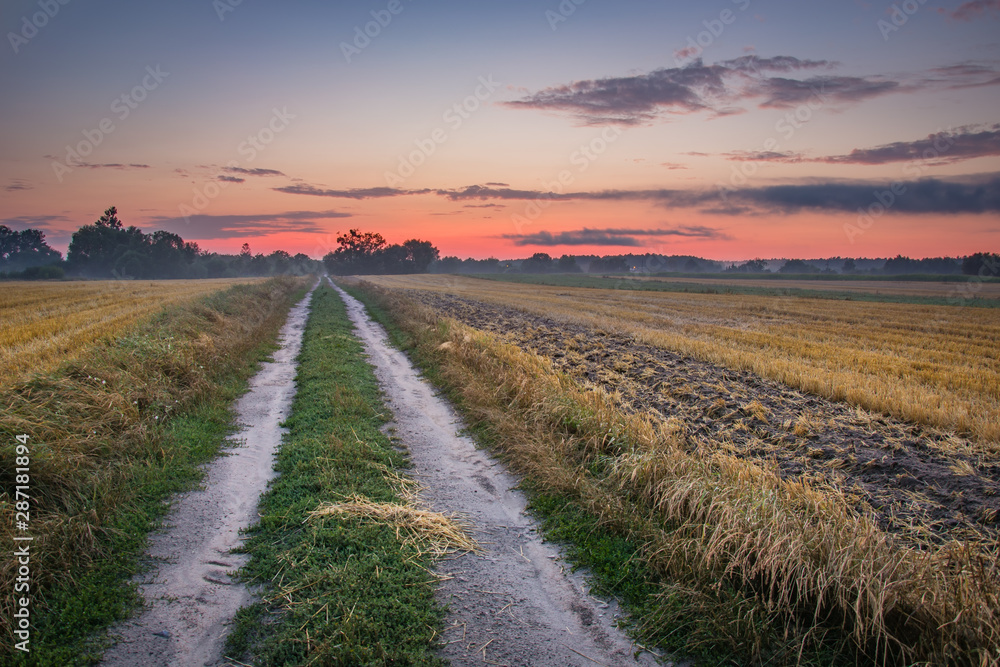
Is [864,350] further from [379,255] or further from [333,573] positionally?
[379,255]

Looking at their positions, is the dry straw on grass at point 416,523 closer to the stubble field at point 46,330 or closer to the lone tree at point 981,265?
the stubble field at point 46,330

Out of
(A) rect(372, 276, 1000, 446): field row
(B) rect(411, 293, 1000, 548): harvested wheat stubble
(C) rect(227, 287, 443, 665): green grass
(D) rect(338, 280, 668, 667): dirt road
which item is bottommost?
(D) rect(338, 280, 668, 667): dirt road

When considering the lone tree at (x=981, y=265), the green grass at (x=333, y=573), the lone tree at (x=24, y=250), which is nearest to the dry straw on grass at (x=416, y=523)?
the green grass at (x=333, y=573)

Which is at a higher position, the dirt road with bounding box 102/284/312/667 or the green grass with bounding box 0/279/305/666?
the green grass with bounding box 0/279/305/666

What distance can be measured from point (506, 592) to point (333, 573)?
61.8 inches

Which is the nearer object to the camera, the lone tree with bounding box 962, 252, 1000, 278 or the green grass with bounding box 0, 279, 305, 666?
the green grass with bounding box 0, 279, 305, 666

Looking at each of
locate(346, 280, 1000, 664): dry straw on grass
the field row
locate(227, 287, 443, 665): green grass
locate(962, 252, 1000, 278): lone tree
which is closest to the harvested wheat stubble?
locate(346, 280, 1000, 664): dry straw on grass

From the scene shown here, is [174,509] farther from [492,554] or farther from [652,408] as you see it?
[652,408]

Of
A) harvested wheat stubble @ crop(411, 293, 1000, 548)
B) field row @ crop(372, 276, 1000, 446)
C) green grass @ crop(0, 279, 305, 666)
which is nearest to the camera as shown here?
green grass @ crop(0, 279, 305, 666)

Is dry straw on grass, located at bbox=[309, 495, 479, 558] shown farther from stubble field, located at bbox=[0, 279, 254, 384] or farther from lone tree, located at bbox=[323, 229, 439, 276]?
lone tree, located at bbox=[323, 229, 439, 276]

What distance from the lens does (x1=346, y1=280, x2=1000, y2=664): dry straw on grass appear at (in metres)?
3.49

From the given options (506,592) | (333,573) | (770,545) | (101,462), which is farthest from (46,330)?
(770,545)

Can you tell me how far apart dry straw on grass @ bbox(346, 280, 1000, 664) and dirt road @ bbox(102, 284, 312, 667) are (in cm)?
361

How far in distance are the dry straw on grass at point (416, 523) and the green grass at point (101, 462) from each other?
1.93 m
